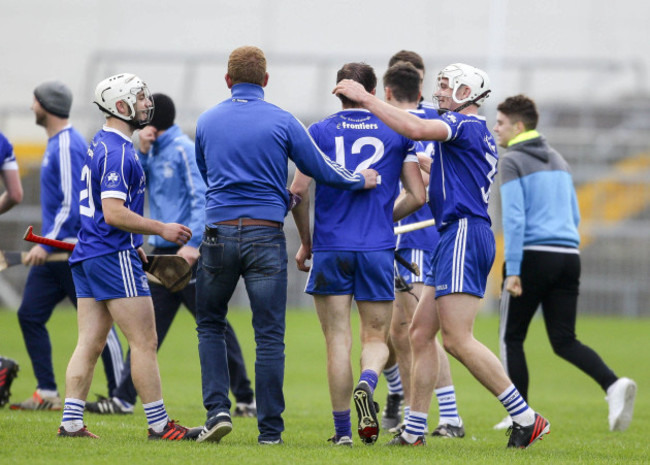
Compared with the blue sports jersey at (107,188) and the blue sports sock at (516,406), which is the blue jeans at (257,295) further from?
the blue sports sock at (516,406)

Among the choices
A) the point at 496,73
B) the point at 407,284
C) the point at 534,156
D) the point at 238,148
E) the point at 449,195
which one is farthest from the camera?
the point at 496,73

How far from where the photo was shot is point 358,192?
249 inches

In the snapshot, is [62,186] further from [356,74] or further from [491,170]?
[491,170]

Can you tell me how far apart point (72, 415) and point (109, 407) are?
188cm

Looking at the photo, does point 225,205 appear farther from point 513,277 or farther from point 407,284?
point 513,277

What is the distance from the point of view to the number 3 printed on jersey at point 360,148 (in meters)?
6.37

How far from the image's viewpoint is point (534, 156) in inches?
318

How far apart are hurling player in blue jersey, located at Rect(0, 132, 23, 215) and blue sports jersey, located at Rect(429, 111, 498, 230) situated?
3.70m

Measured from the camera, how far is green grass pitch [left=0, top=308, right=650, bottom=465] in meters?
5.53

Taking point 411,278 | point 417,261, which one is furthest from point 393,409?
point 417,261

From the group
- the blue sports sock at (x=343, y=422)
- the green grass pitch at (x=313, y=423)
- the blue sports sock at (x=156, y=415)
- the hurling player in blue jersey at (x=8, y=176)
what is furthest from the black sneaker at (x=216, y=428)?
the hurling player in blue jersey at (x=8, y=176)

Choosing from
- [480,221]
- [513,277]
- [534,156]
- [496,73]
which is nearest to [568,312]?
[513,277]

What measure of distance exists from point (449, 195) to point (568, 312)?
2.14 metres

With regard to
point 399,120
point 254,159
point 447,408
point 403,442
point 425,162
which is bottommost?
point 447,408
